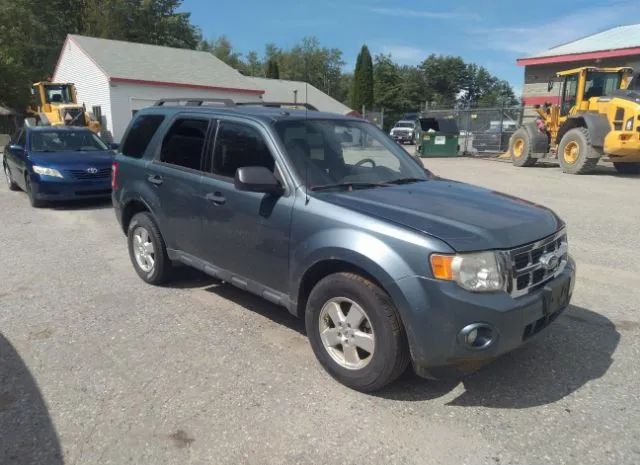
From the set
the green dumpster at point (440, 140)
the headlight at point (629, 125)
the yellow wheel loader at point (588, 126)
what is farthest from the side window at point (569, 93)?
the green dumpster at point (440, 140)

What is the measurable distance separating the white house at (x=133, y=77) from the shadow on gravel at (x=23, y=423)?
79.2 ft

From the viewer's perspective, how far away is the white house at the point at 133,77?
1077 inches

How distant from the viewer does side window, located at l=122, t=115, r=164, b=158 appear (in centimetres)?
516

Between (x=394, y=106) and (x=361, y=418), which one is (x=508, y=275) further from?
(x=394, y=106)

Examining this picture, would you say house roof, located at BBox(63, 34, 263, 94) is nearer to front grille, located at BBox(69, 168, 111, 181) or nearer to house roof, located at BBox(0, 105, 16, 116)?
house roof, located at BBox(0, 105, 16, 116)

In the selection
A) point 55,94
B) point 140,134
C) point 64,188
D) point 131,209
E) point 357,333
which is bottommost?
point 357,333

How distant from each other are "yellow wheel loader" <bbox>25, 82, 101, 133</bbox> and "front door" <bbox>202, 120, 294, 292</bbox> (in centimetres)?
2156

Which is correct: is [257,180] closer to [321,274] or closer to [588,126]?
[321,274]

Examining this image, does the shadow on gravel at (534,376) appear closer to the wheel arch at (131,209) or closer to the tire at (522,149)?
the wheel arch at (131,209)

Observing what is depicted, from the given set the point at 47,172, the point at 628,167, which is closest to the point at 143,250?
the point at 47,172

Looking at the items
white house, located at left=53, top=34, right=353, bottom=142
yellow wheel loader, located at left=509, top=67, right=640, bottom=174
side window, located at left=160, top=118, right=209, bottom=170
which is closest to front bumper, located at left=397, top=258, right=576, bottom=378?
side window, located at left=160, top=118, right=209, bottom=170

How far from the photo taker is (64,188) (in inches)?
368

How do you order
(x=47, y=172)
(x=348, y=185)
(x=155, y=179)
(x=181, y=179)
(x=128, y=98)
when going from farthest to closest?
(x=128, y=98) → (x=47, y=172) → (x=155, y=179) → (x=181, y=179) → (x=348, y=185)

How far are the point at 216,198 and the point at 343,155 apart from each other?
1.10 meters
